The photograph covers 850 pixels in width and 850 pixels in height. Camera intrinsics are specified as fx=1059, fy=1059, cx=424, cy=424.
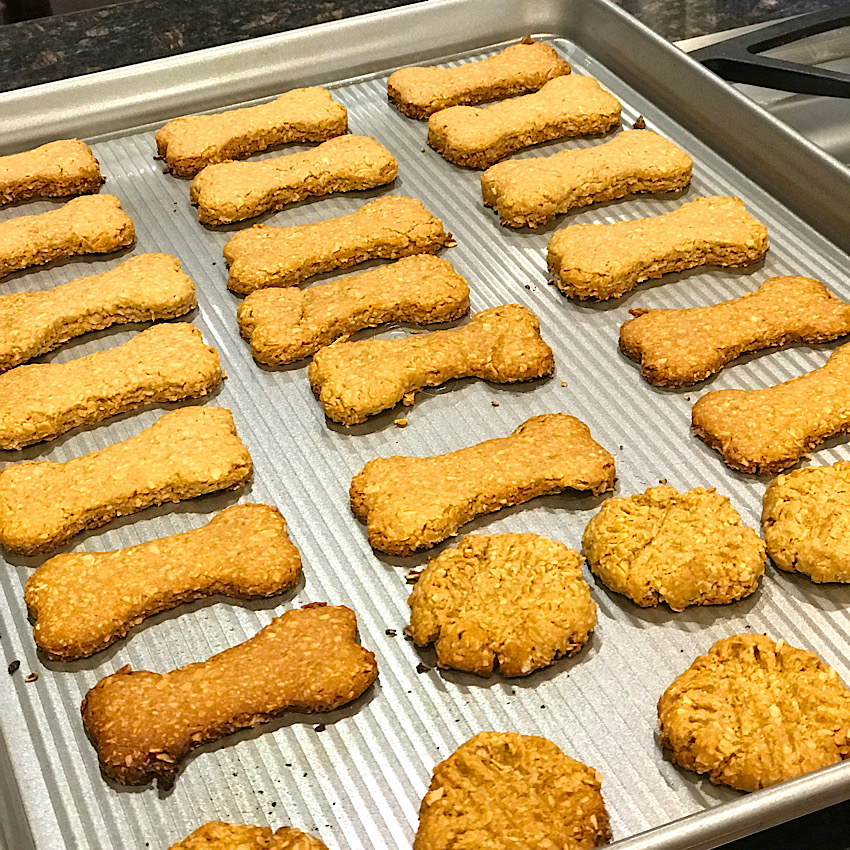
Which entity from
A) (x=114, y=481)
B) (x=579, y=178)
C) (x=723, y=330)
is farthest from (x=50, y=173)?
(x=723, y=330)

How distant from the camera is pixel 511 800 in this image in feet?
4.57

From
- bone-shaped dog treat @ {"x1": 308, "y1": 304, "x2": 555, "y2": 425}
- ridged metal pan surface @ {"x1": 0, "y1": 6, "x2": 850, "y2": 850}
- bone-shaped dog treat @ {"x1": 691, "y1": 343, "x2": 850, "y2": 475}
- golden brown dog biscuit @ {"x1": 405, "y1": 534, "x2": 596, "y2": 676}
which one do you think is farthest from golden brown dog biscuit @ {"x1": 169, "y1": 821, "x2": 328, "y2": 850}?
bone-shaped dog treat @ {"x1": 691, "y1": 343, "x2": 850, "y2": 475}

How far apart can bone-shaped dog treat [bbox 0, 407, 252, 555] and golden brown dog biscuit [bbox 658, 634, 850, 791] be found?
0.87 meters

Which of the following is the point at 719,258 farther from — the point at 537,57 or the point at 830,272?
the point at 537,57

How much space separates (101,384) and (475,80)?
1.41m

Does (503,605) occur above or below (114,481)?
below

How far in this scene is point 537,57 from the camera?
292 centimetres

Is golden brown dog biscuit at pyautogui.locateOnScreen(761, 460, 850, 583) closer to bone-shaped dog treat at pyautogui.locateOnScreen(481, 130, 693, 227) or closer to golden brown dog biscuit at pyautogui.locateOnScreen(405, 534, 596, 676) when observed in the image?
golden brown dog biscuit at pyautogui.locateOnScreen(405, 534, 596, 676)

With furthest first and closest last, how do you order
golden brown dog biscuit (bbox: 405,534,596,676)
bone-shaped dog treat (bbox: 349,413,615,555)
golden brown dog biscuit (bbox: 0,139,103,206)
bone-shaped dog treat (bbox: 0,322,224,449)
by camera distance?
golden brown dog biscuit (bbox: 0,139,103,206) → bone-shaped dog treat (bbox: 0,322,224,449) → bone-shaped dog treat (bbox: 349,413,615,555) → golden brown dog biscuit (bbox: 405,534,596,676)

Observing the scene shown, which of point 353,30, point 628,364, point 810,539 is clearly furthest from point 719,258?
point 353,30

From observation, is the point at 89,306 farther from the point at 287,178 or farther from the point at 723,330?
the point at 723,330

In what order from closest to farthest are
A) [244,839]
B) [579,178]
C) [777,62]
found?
[244,839] → [579,178] → [777,62]

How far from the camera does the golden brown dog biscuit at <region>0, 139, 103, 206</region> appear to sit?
2.55 m

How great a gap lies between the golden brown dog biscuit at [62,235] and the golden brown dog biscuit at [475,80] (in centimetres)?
85
